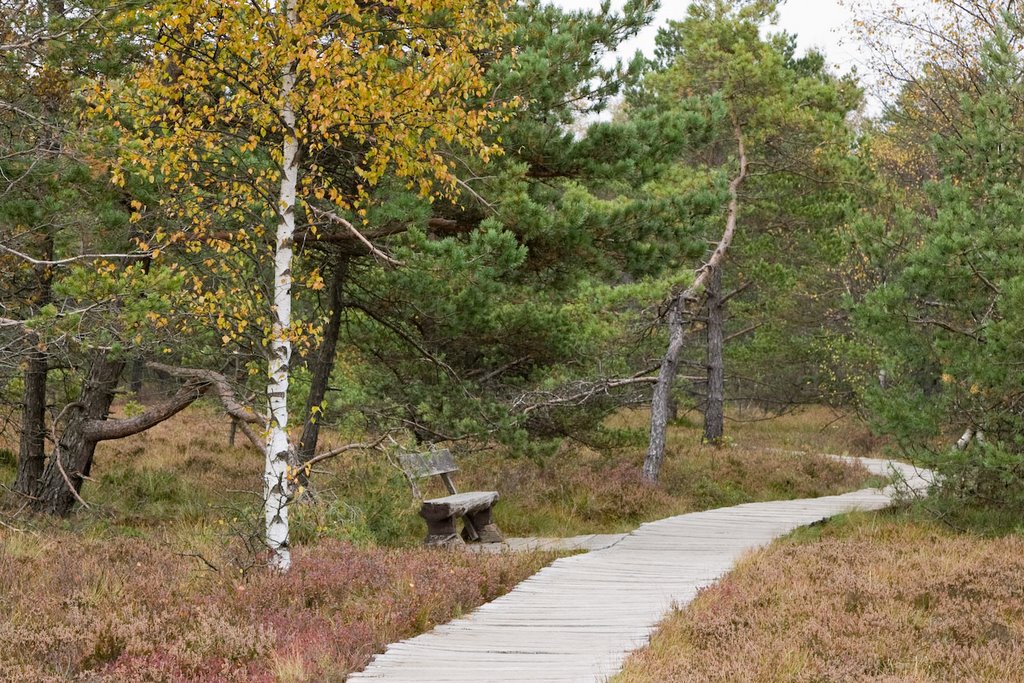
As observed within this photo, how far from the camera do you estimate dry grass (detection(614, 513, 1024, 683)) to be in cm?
616

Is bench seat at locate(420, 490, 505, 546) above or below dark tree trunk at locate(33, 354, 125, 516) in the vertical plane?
below

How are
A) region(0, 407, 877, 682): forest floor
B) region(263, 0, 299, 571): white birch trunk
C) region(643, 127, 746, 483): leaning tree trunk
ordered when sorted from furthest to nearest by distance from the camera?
1. region(643, 127, 746, 483): leaning tree trunk
2. region(263, 0, 299, 571): white birch trunk
3. region(0, 407, 877, 682): forest floor

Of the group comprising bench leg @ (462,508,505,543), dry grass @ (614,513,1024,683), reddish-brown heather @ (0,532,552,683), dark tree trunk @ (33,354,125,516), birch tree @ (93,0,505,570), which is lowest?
dry grass @ (614,513,1024,683)

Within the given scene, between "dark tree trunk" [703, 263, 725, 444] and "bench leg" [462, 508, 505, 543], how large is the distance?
10.7 m

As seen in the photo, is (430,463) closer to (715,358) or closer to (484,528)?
(484,528)

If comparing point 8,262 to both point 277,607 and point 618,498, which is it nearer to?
point 277,607

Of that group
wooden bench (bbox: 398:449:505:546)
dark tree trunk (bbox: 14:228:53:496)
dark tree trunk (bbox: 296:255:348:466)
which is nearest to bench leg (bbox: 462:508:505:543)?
wooden bench (bbox: 398:449:505:546)

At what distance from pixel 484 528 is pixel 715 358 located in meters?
10.9

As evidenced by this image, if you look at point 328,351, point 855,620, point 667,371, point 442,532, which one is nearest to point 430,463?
point 442,532

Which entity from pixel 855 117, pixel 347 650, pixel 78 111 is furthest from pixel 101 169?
pixel 855 117

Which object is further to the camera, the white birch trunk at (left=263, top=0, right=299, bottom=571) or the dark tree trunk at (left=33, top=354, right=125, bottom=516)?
the dark tree trunk at (left=33, top=354, right=125, bottom=516)

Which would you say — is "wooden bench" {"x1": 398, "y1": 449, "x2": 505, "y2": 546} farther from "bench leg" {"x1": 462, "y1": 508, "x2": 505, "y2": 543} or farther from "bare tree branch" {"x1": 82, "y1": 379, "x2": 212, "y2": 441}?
"bare tree branch" {"x1": 82, "y1": 379, "x2": 212, "y2": 441}

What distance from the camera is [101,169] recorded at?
34.6 ft

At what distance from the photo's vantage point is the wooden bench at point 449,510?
11534mm
